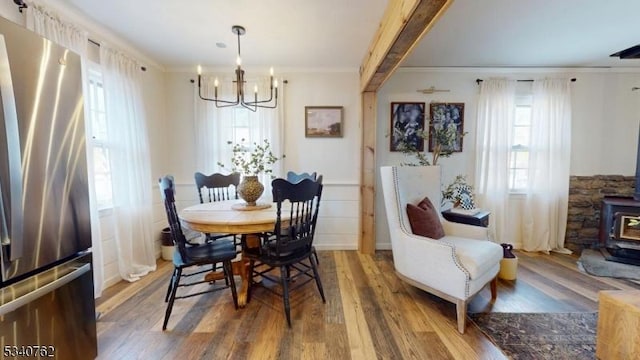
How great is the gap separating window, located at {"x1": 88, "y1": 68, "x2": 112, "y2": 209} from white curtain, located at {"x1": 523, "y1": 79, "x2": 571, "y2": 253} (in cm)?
498

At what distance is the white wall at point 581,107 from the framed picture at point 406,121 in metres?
0.09

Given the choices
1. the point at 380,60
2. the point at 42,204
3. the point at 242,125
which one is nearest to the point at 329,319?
the point at 42,204

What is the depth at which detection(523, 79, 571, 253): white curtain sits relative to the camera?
358 centimetres

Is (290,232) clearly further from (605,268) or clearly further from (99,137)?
(605,268)

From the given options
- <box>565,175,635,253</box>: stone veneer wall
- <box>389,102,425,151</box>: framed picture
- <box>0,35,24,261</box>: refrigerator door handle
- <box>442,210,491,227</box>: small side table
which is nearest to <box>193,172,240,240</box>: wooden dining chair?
<box>0,35,24,261</box>: refrigerator door handle

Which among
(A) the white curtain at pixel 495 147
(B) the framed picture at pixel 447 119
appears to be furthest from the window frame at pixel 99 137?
(A) the white curtain at pixel 495 147

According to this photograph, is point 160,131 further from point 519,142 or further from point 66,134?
point 519,142

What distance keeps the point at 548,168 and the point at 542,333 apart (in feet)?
8.39

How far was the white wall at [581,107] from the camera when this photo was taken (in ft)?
11.9

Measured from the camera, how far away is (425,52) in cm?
317

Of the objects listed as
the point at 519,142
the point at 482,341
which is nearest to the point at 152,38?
the point at 482,341

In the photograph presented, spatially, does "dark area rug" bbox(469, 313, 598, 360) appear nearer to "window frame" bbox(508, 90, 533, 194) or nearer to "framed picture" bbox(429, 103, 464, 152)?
"window frame" bbox(508, 90, 533, 194)

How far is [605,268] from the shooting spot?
3020mm

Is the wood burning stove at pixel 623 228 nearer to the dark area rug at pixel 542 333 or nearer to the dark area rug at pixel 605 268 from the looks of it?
the dark area rug at pixel 605 268
